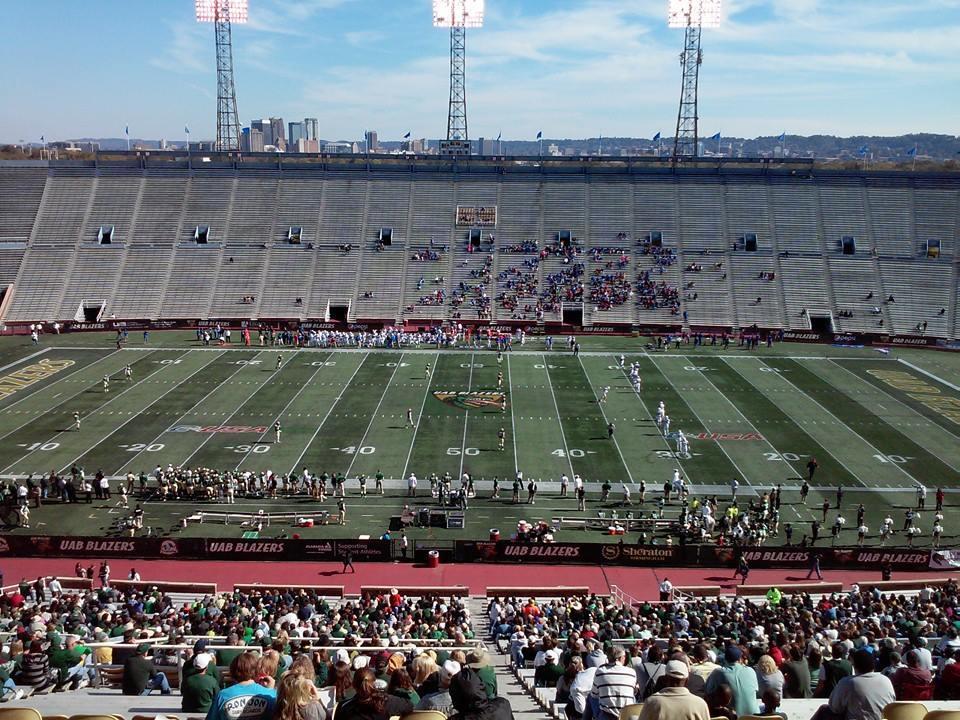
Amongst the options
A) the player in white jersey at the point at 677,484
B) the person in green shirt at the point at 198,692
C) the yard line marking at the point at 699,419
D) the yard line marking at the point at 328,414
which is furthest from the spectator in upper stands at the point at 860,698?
the yard line marking at the point at 328,414

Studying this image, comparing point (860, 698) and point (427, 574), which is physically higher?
point (860, 698)

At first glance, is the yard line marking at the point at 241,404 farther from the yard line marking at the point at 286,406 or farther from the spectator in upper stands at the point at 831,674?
the spectator in upper stands at the point at 831,674

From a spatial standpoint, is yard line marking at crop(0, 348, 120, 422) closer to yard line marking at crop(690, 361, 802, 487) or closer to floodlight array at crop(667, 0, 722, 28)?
yard line marking at crop(690, 361, 802, 487)

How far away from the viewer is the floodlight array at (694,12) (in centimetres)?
7794

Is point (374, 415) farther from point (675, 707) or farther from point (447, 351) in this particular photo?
point (675, 707)

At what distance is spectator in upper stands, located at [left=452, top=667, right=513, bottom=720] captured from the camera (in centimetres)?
640

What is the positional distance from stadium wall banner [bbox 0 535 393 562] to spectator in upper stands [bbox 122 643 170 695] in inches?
520

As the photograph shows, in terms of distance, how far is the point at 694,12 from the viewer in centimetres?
7838

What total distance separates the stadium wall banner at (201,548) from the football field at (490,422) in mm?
1532

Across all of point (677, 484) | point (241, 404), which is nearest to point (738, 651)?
point (677, 484)

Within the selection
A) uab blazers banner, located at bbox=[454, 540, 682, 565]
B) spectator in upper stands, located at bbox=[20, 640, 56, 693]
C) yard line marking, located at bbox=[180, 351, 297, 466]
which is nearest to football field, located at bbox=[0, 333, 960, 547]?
yard line marking, located at bbox=[180, 351, 297, 466]

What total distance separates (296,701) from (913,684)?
6.20 meters

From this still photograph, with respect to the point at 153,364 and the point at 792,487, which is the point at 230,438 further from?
the point at 792,487

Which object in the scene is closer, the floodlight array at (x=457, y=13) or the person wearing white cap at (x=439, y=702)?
the person wearing white cap at (x=439, y=702)
